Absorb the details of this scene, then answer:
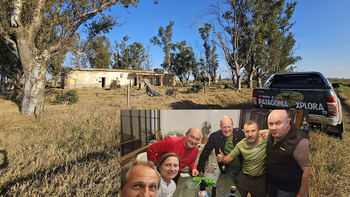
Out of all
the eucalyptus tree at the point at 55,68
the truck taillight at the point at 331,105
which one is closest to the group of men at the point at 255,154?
the truck taillight at the point at 331,105

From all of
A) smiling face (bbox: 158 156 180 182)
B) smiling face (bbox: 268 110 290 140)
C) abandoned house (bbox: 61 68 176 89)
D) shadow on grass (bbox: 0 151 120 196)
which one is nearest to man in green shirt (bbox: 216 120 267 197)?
smiling face (bbox: 268 110 290 140)

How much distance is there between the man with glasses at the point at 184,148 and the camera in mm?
1658

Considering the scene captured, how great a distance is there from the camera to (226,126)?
5.46 feet

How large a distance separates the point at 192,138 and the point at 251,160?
0.59 m

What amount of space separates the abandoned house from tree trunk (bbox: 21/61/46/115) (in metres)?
15.6

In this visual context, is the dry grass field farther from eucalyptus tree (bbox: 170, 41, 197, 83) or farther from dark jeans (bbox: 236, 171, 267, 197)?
eucalyptus tree (bbox: 170, 41, 197, 83)

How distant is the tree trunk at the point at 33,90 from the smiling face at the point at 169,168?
1054cm

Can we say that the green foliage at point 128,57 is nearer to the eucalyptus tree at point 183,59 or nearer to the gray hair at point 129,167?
the eucalyptus tree at point 183,59

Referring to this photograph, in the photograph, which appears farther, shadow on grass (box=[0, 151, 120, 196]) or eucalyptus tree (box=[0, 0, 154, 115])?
eucalyptus tree (box=[0, 0, 154, 115])

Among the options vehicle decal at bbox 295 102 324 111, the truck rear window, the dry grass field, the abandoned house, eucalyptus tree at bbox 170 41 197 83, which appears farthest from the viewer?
eucalyptus tree at bbox 170 41 197 83

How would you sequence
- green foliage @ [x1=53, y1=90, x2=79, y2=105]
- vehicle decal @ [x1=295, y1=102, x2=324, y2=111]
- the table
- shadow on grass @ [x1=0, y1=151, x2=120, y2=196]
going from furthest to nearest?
1. green foliage @ [x1=53, y1=90, x2=79, y2=105]
2. vehicle decal @ [x1=295, y1=102, x2=324, y2=111]
3. shadow on grass @ [x1=0, y1=151, x2=120, y2=196]
4. the table

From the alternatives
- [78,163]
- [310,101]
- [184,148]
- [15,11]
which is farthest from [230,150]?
[15,11]

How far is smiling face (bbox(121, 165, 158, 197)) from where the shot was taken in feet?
5.12

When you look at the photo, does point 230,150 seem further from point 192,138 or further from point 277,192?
point 277,192
